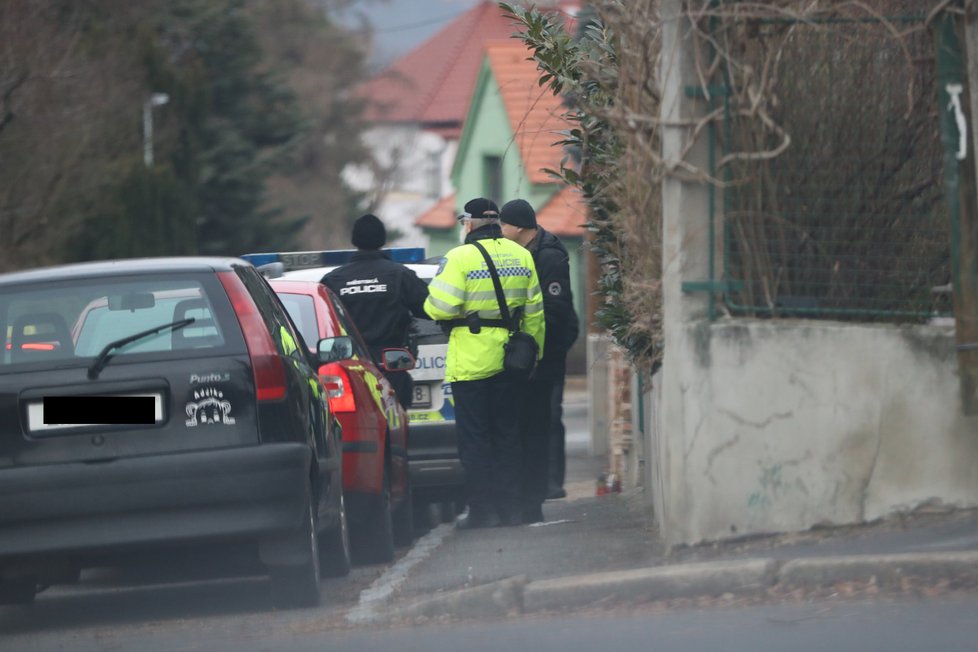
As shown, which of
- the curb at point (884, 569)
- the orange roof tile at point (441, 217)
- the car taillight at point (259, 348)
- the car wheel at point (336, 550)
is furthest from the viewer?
the orange roof tile at point (441, 217)

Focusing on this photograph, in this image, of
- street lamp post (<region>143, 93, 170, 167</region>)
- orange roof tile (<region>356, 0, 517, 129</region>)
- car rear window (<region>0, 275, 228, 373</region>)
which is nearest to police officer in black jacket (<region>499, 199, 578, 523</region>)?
car rear window (<region>0, 275, 228, 373</region>)

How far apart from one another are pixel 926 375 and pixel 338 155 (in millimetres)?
48798

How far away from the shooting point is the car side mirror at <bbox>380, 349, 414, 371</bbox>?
10.4m

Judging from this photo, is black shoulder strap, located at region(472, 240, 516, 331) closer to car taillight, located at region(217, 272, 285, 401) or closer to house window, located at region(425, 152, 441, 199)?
car taillight, located at region(217, 272, 285, 401)

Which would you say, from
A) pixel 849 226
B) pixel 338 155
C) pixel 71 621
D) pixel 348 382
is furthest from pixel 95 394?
pixel 338 155

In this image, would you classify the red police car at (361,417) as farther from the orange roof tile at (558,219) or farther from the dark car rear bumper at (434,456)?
the orange roof tile at (558,219)

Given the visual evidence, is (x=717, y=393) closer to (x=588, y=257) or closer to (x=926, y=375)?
(x=926, y=375)

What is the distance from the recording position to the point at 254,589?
8562 millimetres

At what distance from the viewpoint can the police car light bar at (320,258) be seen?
12375 mm

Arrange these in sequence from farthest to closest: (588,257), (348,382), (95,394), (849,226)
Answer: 1. (588,257)
2. (348,382)
3. (849,226)
4. (95,394)

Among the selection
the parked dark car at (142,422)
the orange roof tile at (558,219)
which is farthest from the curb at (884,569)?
the orange roof tile at (558,219)

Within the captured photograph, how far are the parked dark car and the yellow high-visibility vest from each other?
2.50 meters

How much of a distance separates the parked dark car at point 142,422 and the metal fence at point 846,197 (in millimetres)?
2029

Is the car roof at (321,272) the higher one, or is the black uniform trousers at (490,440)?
the car roof at (321,272)
